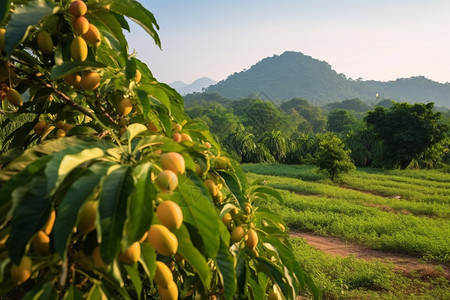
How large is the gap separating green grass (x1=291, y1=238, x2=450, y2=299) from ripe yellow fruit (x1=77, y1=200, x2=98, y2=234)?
133 inches

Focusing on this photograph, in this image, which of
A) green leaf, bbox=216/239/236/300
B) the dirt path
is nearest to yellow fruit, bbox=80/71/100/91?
green leaf, bbox=216/239/236/300

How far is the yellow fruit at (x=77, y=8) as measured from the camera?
0.64 metres

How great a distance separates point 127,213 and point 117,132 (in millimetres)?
430

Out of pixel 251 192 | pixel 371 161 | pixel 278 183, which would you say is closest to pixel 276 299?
pixel 251 192

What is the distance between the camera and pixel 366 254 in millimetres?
4652

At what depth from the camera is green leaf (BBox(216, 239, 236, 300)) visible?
658 mm

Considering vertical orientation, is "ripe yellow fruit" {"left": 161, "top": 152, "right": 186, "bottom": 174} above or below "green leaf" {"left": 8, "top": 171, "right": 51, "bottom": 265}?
above

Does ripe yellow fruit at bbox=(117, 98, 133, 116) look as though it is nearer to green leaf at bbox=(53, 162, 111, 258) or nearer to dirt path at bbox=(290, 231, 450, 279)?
green leaf at bbox=(53, 162, 111, 258)

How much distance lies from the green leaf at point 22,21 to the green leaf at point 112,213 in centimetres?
29

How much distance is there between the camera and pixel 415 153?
15.4 meters

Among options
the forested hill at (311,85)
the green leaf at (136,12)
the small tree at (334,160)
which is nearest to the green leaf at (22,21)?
the green leaf at (136,12)

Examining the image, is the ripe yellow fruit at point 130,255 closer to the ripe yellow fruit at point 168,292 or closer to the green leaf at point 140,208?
the green leaf at point 140,208

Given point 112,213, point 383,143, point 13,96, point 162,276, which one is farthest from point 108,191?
point 383,143

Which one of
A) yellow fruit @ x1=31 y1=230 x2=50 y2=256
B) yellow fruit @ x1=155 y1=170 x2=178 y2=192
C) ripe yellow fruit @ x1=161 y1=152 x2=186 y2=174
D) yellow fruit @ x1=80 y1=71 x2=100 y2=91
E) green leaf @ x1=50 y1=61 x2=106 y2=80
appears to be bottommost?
yellow fruit @ x1=31 y1=230 x2=50 y2=256
